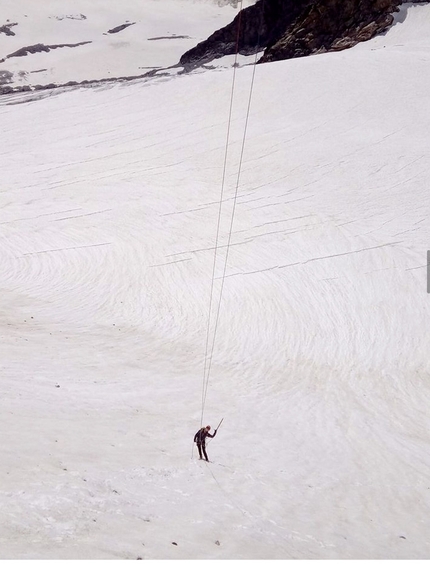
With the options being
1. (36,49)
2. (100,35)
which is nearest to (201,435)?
(36,49)

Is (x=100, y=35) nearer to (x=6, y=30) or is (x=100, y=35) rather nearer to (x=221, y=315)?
(x=6, y=30)

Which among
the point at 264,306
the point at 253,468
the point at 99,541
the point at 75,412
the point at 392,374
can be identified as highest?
the point at 99,541

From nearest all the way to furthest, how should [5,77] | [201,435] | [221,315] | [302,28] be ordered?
[201,435]
[221,315]
[302,28]
[5,77]

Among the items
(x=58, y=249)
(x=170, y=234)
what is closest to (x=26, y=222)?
(x=58, y=249)

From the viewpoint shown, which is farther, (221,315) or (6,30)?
(6,30)

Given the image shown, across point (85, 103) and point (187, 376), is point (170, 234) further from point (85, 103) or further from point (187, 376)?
point (85, 103)
